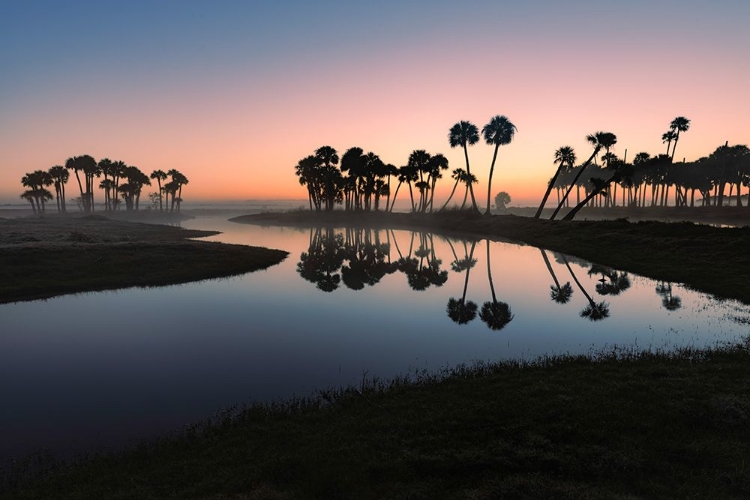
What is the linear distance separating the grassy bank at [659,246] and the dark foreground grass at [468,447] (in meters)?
19.3

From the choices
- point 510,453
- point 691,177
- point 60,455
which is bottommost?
point 60,455

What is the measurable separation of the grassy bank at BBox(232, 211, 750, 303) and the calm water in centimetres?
322

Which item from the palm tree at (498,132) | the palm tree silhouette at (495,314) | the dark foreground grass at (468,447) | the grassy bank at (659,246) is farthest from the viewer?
the palm tree at (498,132)

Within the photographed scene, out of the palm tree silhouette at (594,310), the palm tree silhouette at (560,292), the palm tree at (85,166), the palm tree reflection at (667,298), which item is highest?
the palm tree at (85,166)

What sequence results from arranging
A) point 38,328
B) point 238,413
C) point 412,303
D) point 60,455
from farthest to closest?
point 412,303
point 38,328
point 238,413
point 60,455

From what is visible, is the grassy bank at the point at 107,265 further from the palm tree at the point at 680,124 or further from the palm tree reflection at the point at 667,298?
the palm tree at the point at 680,124

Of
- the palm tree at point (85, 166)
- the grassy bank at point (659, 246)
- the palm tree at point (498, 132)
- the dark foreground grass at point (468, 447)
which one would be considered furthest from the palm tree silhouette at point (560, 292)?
the palm tree at point (85, 166)

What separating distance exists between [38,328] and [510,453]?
21551mm

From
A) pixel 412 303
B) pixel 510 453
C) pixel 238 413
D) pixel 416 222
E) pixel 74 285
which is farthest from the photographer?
pixel 416 222

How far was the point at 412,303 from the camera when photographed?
77.4ft

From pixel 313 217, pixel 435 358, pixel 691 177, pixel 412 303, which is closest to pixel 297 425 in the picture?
pixel 435 358

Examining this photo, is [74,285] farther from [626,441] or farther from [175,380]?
[626,441]

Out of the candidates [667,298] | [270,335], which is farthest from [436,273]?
→ [270,335]

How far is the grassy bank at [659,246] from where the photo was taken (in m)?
27.6
